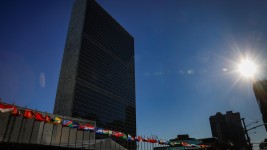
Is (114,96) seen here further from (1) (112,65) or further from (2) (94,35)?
(2) (94,35)

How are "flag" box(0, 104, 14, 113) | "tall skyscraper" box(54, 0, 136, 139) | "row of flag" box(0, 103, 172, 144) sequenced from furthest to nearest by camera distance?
"tall skyscraper" box(54, 0, 136, 139), "row of flag" box(0, 103, 172, 144), "flag" box(0, 104, 14, 113)

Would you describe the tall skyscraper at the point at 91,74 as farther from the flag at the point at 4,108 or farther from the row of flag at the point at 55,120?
the flag at the point at 4,108

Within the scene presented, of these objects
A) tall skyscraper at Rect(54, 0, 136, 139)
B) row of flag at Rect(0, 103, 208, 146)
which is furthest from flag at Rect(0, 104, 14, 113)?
tall skyscraper at Rect(54, 0, 136, 139)

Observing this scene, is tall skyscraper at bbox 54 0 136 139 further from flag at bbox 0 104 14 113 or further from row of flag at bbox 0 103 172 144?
flag at bbox 0 104 14 113

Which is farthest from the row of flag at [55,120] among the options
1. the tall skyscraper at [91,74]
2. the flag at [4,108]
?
the tall skyscraper at [91,74]

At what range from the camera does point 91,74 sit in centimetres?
16088

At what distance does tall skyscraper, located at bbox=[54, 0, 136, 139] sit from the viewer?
142250 mm

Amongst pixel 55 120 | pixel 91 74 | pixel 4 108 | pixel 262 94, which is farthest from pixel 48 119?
pixel 262 94

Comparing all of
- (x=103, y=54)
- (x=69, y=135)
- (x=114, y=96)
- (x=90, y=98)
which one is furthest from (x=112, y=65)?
(x=69, y=135)

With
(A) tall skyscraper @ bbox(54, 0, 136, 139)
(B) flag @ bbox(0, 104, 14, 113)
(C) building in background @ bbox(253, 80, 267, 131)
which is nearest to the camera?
(B) flag @ bbox(0, 104, 14, 113)

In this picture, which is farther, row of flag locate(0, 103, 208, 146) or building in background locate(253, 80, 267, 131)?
building in background locate(253, 80, 267, 131)

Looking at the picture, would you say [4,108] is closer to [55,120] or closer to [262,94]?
[55,120]

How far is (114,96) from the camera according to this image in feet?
610

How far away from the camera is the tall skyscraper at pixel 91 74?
467 feet
